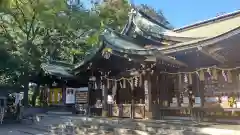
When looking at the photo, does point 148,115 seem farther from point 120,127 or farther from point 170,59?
point 170,59

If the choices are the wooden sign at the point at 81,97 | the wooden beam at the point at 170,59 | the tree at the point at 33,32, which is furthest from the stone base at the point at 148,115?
the tree at the point at 33,32

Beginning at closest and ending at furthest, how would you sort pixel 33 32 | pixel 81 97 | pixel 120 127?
pixel 120 127, pixel 81 97, pixel 33 32

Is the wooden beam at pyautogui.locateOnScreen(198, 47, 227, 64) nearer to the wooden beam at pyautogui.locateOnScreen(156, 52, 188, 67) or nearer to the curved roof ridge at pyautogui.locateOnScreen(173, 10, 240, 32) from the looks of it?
the wooden beam at pyautogui.locateOnScreen(156, 52, 188, 67)

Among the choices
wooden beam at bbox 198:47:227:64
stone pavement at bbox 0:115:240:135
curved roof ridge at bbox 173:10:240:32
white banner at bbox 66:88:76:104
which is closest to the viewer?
stone pavement at bbox 0:115:240:135

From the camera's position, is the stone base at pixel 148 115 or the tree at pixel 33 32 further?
the tree at pixel 33 32

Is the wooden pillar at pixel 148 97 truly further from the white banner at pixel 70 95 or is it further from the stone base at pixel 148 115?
the white banner at pixel 70 95

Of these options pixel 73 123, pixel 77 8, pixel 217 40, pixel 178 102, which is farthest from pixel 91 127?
pixel 77 8

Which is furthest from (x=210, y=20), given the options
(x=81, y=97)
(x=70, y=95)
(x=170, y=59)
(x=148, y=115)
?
(x=70, y=95)

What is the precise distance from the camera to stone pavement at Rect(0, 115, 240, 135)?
31.8ft

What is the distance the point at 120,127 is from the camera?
12.1 metres

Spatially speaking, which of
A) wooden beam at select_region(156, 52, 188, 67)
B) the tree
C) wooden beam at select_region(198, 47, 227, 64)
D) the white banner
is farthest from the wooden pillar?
the tree

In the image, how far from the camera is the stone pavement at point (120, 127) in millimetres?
9689

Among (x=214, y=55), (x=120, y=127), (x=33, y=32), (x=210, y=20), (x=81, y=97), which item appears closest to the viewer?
(x=214, y=55)

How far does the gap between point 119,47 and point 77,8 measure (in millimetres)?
12658
